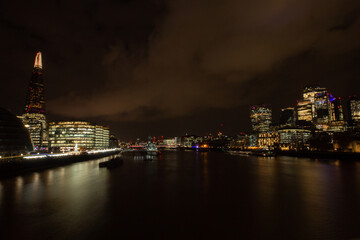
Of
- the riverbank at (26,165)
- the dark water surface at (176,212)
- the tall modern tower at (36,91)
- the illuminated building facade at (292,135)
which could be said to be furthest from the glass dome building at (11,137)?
Result: the illuminated building facade at (292,135)

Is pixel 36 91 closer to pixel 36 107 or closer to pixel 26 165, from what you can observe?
pixel 36 107

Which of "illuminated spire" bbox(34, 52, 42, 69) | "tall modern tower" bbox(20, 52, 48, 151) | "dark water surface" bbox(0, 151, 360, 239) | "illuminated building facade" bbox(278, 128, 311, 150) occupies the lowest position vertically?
"dark water surface" bbox(0, 151, 360, 239)

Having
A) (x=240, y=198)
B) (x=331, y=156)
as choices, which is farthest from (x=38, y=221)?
(x=331, y=156)

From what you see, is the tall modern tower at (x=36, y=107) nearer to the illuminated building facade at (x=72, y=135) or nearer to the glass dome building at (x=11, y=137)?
the illuminated building facade at (x=72, y=135)

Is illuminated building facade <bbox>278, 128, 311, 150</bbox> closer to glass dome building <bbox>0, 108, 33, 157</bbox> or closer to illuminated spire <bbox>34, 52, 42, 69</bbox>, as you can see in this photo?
glass dome building <bbox>0, 108, 33, 157</bbox>

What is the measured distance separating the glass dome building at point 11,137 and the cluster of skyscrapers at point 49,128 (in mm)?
82564

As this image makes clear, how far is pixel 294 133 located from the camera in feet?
576

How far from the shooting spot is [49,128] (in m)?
147

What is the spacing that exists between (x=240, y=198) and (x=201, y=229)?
9795mm

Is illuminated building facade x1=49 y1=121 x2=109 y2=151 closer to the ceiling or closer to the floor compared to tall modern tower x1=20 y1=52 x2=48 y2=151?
closer to the floor

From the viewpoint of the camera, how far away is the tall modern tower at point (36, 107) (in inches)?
6801

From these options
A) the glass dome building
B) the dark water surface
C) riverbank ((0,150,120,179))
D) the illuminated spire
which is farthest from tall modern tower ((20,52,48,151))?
the dark water surface

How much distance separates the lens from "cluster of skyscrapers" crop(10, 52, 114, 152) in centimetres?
14125

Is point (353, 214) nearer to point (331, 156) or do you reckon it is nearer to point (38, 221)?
point (38, 221)
